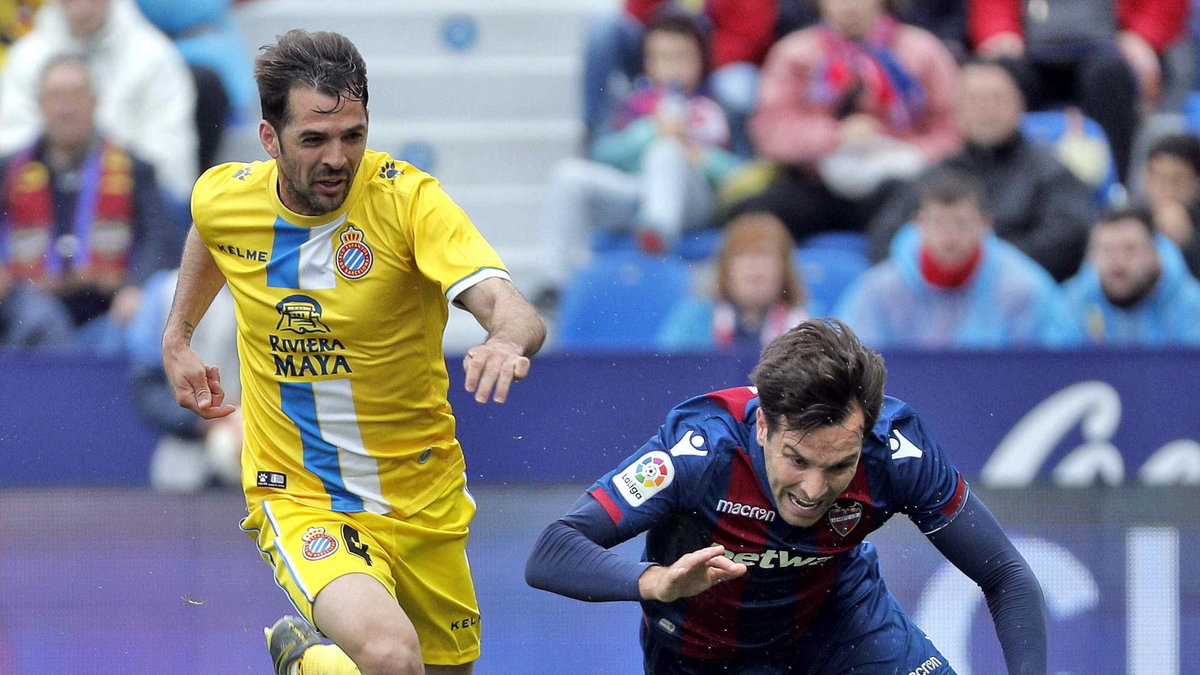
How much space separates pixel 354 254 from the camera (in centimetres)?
400

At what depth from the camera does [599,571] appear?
3.41 meters

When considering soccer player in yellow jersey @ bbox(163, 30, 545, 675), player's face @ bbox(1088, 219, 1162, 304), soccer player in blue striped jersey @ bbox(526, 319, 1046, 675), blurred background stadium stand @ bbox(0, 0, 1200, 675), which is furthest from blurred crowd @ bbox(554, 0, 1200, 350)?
soccer player in blue striped jersey @ bbox(526, 319, 1046, 675)

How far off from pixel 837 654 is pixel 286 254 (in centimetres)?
174

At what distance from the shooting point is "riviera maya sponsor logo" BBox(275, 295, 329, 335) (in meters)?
4.04

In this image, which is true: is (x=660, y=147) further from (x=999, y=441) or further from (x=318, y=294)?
(x=318, y=294)

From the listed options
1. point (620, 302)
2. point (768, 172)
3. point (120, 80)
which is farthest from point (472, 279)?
point (120, 80)

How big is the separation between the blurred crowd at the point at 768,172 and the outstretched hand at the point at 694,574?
321 cm

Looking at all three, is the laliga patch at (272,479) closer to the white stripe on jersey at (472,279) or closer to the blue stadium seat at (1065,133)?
the white stripe on jersey at (472,279)

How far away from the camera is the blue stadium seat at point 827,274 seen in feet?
25.0

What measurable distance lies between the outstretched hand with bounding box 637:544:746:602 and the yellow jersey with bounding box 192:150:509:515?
1032 millimetres

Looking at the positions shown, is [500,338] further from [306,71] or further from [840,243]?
[840,243]

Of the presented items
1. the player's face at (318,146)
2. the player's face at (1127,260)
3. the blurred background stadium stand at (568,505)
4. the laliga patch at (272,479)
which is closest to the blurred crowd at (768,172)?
the player's face at (1127,260)

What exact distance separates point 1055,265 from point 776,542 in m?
4.46

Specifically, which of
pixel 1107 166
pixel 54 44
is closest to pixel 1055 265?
pixel 1107 166
